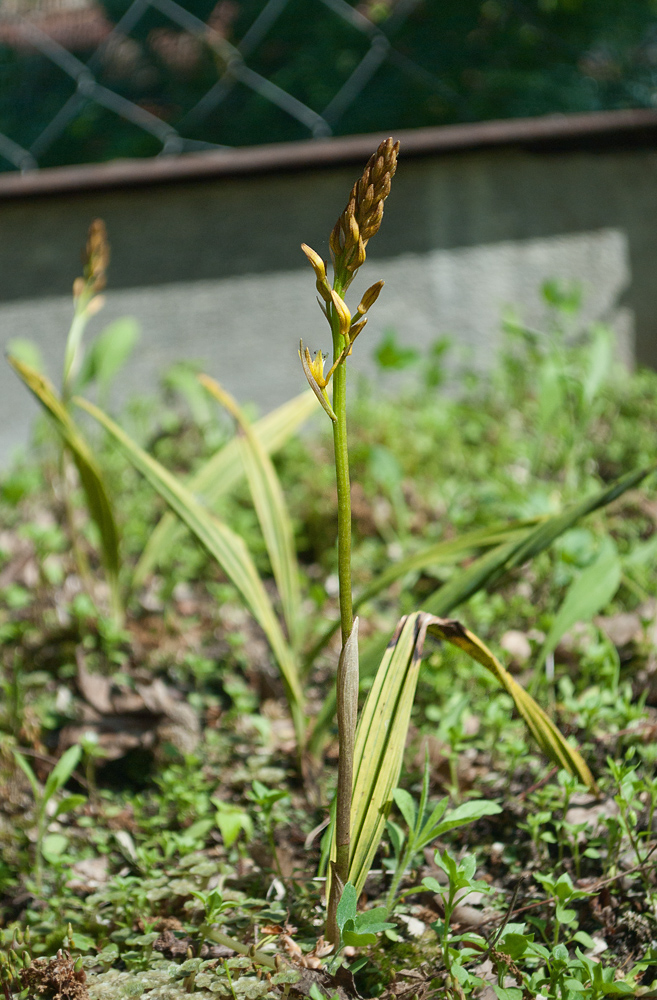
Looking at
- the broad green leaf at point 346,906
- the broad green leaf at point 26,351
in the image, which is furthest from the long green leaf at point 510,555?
the broad green leaf at point 26,351

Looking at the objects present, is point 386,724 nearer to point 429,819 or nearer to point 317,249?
point 429,819

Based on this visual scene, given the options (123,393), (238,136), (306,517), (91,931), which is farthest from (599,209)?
(91,931)

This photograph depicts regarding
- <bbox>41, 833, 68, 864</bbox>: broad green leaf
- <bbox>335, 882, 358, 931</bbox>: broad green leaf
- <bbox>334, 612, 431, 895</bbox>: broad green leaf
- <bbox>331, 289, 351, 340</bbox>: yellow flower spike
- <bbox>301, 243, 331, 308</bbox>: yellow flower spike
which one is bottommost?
<bbox>41, 833, 68, 864</bbox>: broad green leaf

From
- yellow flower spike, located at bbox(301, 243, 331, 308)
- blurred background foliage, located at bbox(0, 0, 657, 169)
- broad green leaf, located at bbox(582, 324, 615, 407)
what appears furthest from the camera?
blurred background foliage, located at bbox(0, 0, 657, 169)

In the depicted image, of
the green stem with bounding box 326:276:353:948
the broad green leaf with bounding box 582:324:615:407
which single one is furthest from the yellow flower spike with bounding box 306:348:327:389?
the broad green leaf with bounding box 582:324:615:407

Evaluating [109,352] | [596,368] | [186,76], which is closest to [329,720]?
[596,368]

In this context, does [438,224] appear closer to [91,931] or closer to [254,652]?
[254,652]

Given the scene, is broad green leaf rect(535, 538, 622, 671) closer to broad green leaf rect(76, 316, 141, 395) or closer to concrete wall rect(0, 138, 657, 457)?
broad green leaf rect(76, 316, 141, 395)
